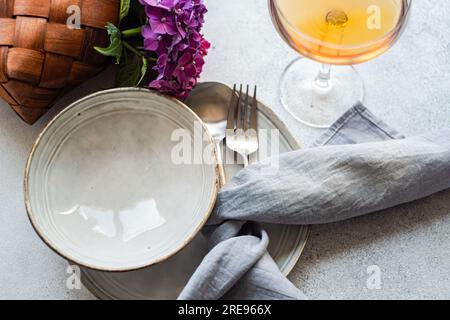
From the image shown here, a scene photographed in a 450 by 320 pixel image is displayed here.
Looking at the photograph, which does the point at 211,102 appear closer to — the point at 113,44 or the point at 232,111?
the point at 232,111

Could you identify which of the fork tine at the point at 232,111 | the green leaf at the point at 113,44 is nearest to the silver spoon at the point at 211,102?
the fork tine at the point at 232,111

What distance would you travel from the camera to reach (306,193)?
76 cm

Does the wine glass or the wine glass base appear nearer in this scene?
the wine glass

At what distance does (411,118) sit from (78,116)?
0.43 metres

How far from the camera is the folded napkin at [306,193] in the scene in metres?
0.74

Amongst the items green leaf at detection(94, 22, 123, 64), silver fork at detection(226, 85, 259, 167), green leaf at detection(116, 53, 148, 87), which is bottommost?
silver fork at detection(226, 85, 259, 167)

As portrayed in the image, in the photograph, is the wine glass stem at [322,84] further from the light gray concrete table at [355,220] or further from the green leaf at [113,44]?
the green leaf at [113,44]

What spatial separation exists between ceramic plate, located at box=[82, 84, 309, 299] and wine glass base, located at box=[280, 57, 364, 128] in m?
0.16

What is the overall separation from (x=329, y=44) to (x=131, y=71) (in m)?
0.24

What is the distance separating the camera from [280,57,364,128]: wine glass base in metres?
0.86

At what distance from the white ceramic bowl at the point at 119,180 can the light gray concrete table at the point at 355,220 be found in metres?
0.06

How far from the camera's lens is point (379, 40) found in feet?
2.38

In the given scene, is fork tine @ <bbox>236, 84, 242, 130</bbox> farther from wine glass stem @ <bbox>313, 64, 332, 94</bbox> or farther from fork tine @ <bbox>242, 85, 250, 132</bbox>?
wine glass stem @ <bbox>313, 64, 332, 94</bbox>

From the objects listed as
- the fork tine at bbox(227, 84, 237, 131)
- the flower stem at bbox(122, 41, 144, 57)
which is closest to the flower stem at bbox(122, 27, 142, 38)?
the flower stem at bbox(122, 41, 144, 57)
